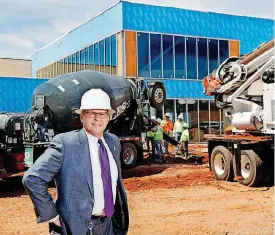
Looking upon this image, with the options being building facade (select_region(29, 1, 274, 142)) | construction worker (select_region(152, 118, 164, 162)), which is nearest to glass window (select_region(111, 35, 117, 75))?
building facade (select_region(29, 1, 274, 142))

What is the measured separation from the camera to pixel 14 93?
26359 millimetres

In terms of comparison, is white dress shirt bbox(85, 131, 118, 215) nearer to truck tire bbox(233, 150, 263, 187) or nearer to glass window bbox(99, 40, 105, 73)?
truck tire bbox(233, 150, 263, 187)

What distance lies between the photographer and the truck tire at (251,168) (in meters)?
11.5

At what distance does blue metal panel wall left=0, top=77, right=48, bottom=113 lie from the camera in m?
26.2

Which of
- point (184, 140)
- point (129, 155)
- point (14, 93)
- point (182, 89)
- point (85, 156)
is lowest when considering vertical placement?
point (129, 155)

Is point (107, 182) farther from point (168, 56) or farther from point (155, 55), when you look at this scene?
point (168, 56)

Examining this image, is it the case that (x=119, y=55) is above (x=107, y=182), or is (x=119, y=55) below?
above

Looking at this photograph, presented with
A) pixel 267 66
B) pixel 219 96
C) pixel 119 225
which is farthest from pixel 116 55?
pixel 119 225

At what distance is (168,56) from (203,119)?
4.28m

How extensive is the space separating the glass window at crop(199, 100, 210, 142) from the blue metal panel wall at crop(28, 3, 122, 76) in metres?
6.78

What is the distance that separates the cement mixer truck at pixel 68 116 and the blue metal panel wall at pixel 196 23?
10323 mm

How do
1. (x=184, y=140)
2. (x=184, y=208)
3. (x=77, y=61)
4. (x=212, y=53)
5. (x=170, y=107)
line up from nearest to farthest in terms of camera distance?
1. (x=184, y=208)
2. (x=184, y=140)
3. (x=170, y=107)
4. (x=212, y=53)
5. (x=77, y=61)

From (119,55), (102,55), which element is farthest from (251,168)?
(102,55)

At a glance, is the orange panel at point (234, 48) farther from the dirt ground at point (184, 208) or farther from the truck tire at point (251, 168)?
the truck tire at point (251, 168)
